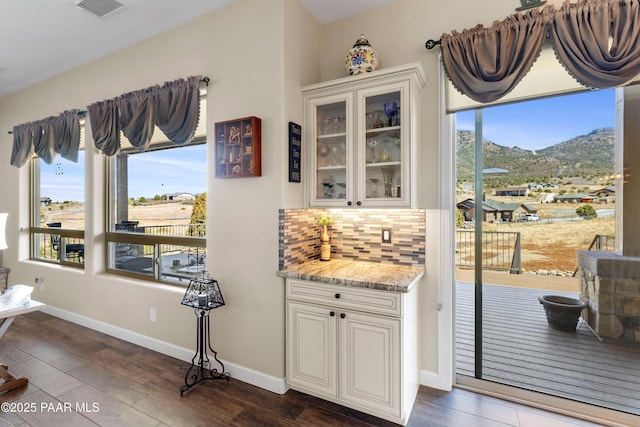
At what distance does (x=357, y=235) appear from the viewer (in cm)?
273

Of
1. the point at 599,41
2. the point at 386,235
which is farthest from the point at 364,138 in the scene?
the point at 599,41

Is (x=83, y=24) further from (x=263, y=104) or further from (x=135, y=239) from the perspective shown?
(x=135, y=239)

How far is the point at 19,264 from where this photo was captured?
4.47 metres

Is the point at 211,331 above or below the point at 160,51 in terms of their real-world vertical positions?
below

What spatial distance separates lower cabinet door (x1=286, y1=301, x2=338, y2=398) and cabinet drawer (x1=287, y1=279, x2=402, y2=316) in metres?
0.07

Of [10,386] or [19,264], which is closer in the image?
[10,386]

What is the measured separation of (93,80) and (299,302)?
3463 millimetres

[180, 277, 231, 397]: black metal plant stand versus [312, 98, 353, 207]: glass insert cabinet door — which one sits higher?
[312, 98, 353, 207]: glass insert cabinet door

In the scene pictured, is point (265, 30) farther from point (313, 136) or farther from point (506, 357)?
point (506, 357)

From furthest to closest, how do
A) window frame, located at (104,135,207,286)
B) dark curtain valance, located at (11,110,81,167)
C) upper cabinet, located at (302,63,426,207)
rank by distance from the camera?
1. dark curtain valance, located at (11,110,81,167)
2. window frame, located at (104,135,207,286)
3. upper cabinet, located at (302,63,426,207)

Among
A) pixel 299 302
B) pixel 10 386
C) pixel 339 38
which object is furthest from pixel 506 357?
pixel 10 386

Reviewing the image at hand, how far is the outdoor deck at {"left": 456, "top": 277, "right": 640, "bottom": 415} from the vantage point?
2.06 m

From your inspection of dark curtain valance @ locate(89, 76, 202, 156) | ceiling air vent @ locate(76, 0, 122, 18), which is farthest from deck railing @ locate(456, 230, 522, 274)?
ceiling air vent @ locate(76, 0, 122, 18)

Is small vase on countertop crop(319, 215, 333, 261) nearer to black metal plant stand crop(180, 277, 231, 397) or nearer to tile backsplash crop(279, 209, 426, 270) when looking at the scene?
tile backsplash crop(279, 209, 426, 270)
